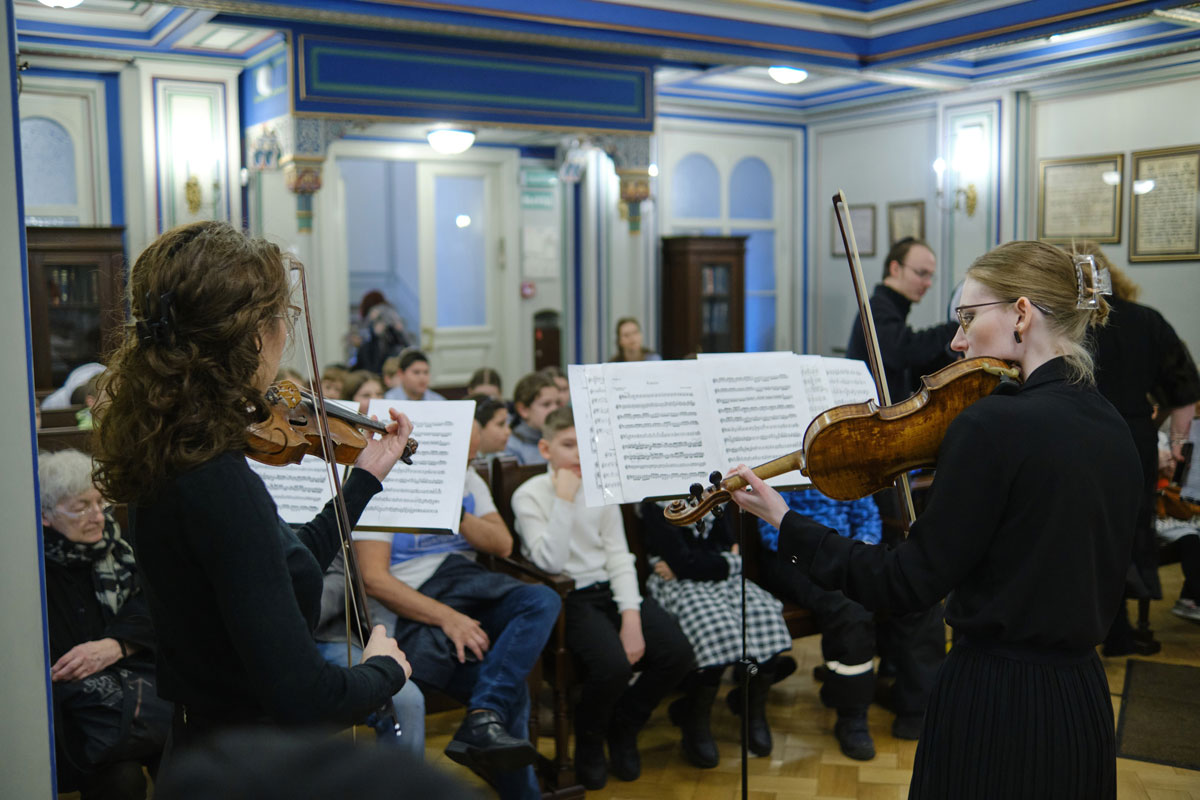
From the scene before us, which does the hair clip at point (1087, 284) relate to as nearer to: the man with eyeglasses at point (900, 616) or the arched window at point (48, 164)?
the man with eyeglasses at point (900, 616)

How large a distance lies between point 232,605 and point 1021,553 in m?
1.07

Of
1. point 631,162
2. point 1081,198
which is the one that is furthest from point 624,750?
point 1081,198

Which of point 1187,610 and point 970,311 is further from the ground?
point 970,311

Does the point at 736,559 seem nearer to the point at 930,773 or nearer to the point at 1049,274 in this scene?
the point at 930,773

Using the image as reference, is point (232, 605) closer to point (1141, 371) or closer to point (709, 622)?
point (709, 622)

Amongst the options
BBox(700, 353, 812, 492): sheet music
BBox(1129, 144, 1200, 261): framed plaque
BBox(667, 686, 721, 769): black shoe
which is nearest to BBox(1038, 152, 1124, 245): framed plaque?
BBox(1129, 144, 1200, 261): framed plaque

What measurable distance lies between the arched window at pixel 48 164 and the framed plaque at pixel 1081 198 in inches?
255

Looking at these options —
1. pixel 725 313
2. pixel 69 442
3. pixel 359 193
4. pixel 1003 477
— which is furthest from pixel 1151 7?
pixel 359 193

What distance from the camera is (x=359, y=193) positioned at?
1014 cm

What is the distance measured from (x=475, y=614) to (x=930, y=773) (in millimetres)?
1566

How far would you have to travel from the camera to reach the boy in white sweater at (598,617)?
9.96ft

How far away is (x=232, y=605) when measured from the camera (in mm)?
1279

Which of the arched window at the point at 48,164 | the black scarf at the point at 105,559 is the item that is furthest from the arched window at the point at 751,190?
the black scarf at the point at 105,559

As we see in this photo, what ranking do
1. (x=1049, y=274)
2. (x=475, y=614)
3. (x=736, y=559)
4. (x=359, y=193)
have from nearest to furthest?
(x=1049, y=274) < (x=475, y=614) < (x=736, y=559) < (x=359, y=193)
